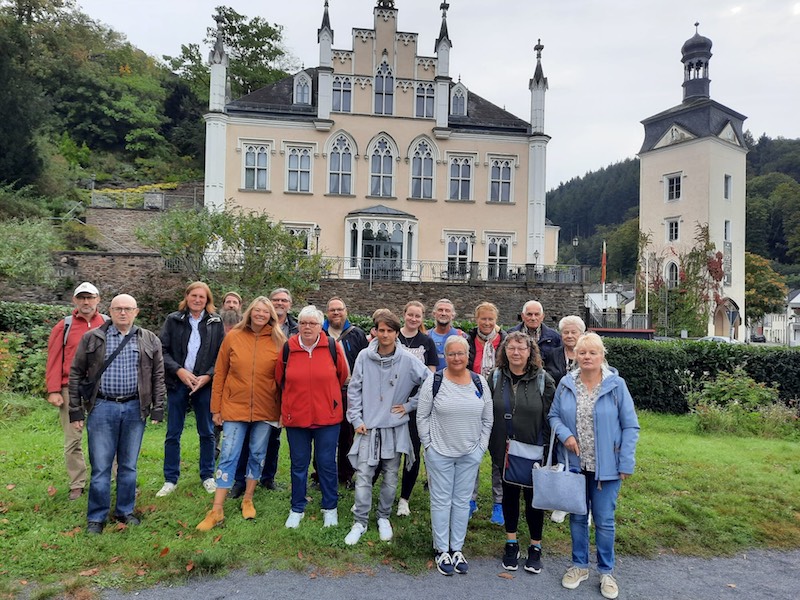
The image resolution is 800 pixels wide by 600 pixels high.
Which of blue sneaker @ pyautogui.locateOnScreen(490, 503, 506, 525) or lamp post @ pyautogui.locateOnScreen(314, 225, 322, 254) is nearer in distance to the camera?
blue sneaker @ pyautogui.locateOnScreen(490, 503, 506, 525)

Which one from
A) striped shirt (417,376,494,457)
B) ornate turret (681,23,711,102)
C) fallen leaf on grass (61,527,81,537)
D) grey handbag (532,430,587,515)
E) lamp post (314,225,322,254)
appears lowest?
fallen leaf on grass (61,527,81,537)

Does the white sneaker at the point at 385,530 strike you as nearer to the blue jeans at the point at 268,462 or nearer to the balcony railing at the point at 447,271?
the blue jeans at the point at 268,462

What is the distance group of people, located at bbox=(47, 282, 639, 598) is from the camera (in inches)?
176

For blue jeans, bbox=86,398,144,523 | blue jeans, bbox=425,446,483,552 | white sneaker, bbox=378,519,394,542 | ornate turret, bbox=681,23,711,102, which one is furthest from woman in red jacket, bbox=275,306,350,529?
ornate turret, bbox=681,23,711,102

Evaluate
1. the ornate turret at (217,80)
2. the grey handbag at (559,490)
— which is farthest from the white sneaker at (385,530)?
the ornate turret at (217,80)

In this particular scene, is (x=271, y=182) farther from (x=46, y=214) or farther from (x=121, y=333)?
(x=121, y=333)

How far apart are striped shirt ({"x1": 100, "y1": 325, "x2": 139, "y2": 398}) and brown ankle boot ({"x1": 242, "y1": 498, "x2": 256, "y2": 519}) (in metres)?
1.50

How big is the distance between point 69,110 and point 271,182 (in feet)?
75.3

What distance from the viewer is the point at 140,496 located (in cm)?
575

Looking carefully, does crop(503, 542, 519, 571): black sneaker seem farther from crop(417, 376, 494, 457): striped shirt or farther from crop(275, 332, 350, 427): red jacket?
crop(275, 332, 350, 427): red jacket

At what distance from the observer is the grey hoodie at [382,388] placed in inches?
197

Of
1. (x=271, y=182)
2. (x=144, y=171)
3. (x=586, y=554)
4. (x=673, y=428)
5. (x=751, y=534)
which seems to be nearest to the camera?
(x=586, y=554)

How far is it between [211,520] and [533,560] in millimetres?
2903

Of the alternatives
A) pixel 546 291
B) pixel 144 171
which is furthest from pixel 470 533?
pixel 144 171
